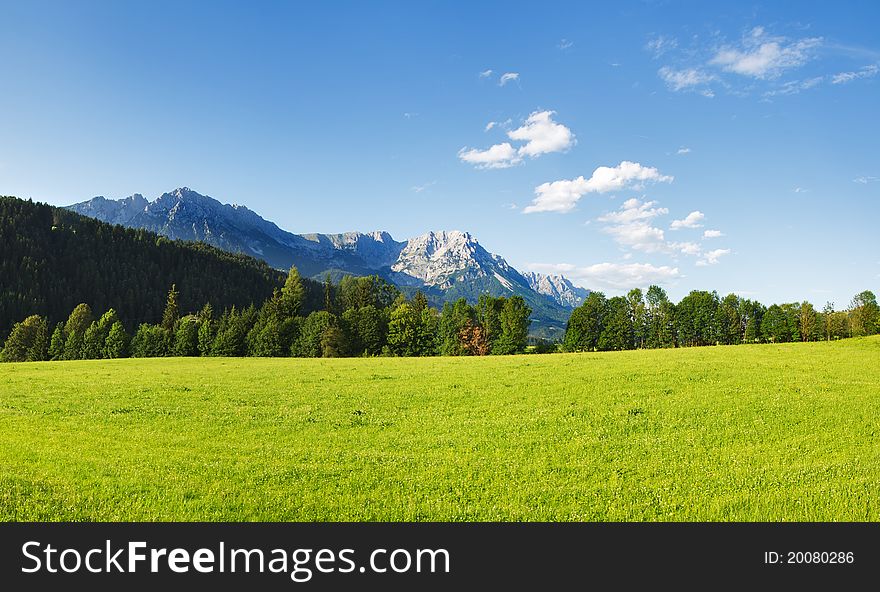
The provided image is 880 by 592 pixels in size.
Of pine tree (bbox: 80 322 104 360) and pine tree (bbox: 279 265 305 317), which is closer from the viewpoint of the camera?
pine tree (bbox: 80 322 104 360)

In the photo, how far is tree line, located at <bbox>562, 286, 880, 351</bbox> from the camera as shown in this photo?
118 meters

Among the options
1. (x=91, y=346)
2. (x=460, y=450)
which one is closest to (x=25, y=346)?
(x=91, y=346)

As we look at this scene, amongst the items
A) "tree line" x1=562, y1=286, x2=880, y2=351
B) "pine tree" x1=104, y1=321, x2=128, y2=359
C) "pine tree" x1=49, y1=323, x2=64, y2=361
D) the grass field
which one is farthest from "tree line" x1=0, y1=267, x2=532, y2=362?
the grass field

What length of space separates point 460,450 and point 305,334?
91.9 metres

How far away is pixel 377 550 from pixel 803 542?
953cm

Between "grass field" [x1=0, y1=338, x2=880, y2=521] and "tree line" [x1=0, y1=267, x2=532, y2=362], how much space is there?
68.7 metres

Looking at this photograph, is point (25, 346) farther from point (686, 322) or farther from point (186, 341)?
point (686, 322)

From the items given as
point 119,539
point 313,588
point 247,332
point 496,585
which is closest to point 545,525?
point 496,585

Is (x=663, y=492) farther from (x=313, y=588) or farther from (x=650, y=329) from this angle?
(x=650, y=329)

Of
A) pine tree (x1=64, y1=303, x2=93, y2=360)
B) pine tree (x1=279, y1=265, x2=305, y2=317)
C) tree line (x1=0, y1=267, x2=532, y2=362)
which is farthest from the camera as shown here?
pine tree (x1=279, y1=265, x2=305, y2=317)

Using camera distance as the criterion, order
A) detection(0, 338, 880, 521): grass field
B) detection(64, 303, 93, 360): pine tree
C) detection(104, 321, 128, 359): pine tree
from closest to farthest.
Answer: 1. detection(0, 338, 880, 521): grass field
2. detection(104, 321, 128, 359): pine tree
3. detection(64, 303, 93, 360): pine tree

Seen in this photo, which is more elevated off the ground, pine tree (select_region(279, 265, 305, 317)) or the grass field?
pine tree (select_region(279, 265, 305, 317))

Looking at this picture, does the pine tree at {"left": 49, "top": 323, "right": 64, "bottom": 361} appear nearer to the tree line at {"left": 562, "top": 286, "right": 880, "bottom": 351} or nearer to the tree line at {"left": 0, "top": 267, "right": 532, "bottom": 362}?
the tree line at {"left": 0, "top": 267, "right": 532, "bottom": 362}

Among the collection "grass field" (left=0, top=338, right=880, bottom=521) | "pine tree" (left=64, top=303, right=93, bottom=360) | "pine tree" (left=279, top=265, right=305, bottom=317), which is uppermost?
"pine tree" (left=279, top=265, right=305, bottom=317)
